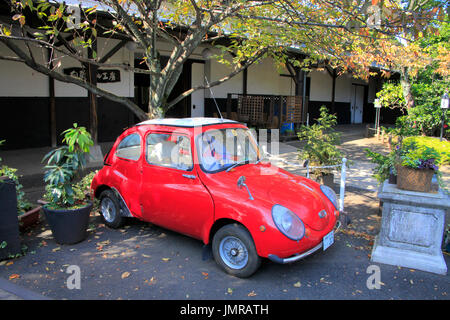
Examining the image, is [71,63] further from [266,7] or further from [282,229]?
[282,229]

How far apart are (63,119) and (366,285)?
1028 centimetres

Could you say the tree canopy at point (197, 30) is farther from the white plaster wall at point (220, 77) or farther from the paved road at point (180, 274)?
the white plaster wall at point (220, 77)

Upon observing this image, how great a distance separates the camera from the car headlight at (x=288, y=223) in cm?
370

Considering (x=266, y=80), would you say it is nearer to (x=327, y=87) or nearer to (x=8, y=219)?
(x=327, y=87)

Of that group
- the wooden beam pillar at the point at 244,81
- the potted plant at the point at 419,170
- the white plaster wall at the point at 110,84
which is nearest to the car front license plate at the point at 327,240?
the potted plant at the point at 419,170

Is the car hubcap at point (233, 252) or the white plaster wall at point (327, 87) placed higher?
the white plaster wall at point (327, 87)

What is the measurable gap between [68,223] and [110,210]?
781mm

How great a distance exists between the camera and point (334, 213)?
4.40m

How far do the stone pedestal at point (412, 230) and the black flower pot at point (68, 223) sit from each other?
12.4 feet

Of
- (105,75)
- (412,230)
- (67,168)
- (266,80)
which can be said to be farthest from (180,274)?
(266,80)

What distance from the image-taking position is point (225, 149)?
4707 millimetres

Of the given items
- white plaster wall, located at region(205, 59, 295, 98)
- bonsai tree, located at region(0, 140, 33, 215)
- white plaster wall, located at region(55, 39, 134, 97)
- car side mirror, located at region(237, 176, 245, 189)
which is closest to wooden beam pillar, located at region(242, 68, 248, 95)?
white plaster wall, located at region(205, 59, 295, 98)

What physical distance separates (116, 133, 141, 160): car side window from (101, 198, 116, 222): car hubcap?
735 mm
